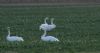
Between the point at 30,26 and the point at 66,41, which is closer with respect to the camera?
the point at 66,41

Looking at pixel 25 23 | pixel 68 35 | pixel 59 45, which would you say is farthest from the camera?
pixel 25 23

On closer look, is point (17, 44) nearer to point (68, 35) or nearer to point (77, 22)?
point (68, 35)

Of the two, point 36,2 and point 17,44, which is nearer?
point 17,44

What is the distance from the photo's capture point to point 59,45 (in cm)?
1381

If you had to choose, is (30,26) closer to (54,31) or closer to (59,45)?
(54,31)

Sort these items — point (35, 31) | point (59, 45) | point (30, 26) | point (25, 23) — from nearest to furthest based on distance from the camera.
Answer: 1. point (59, 45)
2. point (35, 31)
3. point (30, 26)
4. point (25, 23)

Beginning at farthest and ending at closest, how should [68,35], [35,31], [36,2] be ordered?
[36,2] < [35,31] < [68,35]

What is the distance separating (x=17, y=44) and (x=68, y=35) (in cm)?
316

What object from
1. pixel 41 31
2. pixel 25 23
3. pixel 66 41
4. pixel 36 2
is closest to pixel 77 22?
pixel 25 23

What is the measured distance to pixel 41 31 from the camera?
17.9 meters

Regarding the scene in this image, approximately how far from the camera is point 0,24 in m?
20.7

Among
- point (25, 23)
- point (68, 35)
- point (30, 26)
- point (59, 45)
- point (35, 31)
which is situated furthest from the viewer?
point (25, 23)

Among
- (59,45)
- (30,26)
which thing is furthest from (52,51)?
(30,26)

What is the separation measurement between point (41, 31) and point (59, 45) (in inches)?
163
